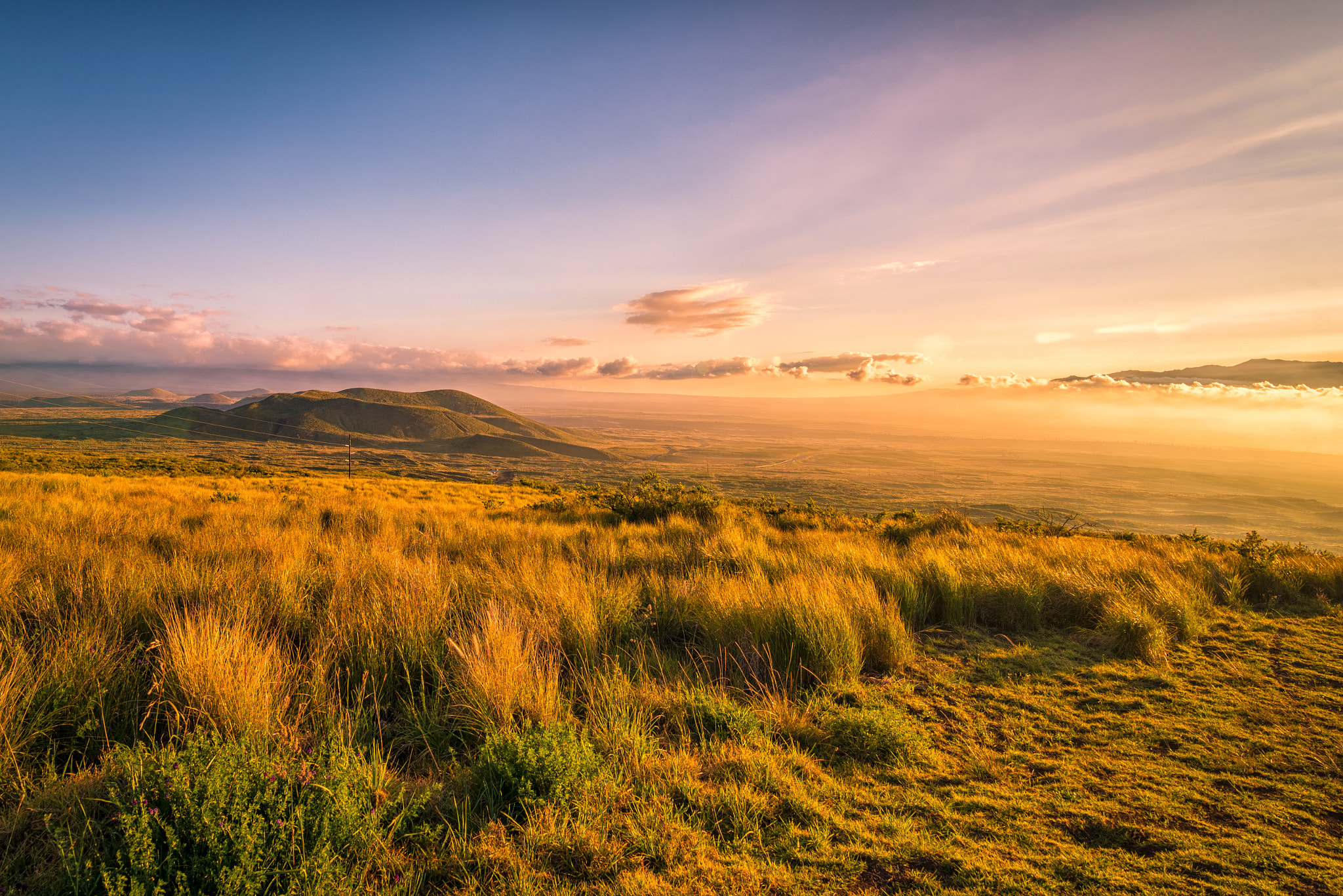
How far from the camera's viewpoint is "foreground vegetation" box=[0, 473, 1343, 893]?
2311 millimetres

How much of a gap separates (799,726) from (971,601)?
3833 millimetres

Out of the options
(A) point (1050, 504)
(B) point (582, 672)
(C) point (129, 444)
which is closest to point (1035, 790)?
(B) point (582, 672)

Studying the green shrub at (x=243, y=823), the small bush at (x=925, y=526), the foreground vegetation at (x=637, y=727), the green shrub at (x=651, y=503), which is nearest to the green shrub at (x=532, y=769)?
the foreground vegetation at (x=637, y=727)

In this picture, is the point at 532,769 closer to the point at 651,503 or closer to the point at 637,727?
the point at 637,727

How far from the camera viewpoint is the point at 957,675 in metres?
4.76

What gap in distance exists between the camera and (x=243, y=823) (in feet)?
6.72

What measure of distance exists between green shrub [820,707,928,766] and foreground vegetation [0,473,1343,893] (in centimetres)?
2

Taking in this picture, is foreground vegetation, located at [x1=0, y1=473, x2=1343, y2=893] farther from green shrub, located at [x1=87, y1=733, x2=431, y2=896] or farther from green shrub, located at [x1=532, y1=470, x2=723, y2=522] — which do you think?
green shrub, located at [x1=532, y1=470, x2=723, y2=522]

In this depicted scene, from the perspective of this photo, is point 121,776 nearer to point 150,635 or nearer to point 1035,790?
point 150,635

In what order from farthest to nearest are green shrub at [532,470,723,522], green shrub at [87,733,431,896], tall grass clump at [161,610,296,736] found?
green shrub at [532,470,723,522], tall grass clump at [161,610,296,736], green shrub at [87,733,431,896]

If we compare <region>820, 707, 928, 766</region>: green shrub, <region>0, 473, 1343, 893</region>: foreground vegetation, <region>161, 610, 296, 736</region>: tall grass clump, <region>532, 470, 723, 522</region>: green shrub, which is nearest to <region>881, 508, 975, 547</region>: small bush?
<region>532, 470, 723, 522</region>: green shrub

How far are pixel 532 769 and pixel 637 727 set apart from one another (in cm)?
76

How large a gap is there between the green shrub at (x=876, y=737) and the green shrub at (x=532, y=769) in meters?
→ 1.70

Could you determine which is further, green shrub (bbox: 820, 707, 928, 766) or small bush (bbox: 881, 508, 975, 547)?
small bush (bbox: 881, 508, 975, 547)
